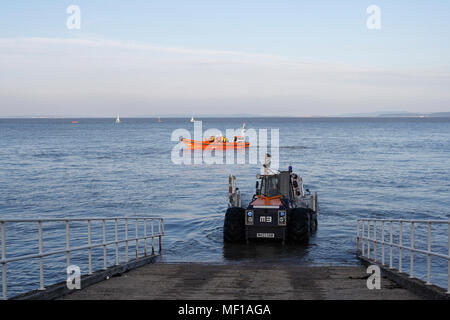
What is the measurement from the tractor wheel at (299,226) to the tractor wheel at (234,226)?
5.44 ft

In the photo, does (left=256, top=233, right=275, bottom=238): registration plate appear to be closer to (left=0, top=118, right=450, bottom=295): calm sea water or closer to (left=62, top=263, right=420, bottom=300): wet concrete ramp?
(left=0, top=118, right=450, bottom=295): calm sea water

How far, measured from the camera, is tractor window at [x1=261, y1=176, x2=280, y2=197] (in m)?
18.8

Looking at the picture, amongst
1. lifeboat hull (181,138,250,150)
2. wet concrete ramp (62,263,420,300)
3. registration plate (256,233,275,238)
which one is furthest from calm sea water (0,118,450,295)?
lifeboat hull (181,138,250,150)

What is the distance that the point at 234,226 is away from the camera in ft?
59.1

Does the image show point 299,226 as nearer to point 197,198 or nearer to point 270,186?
point 270,186

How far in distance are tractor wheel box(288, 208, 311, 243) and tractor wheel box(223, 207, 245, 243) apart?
1657 millimetres

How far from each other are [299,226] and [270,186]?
197 cm

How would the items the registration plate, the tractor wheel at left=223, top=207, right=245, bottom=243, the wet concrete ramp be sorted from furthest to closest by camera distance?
the tractor wheel at left=223, top=207, right=245, bottom=243 < the registration plate < the wet concrete ramp

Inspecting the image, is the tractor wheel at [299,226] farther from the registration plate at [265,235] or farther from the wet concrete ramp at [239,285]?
the wet concrete ramp at [239,285]

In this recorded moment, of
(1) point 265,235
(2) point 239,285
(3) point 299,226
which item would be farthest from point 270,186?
(2) point 239,285

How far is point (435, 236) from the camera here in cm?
2130
